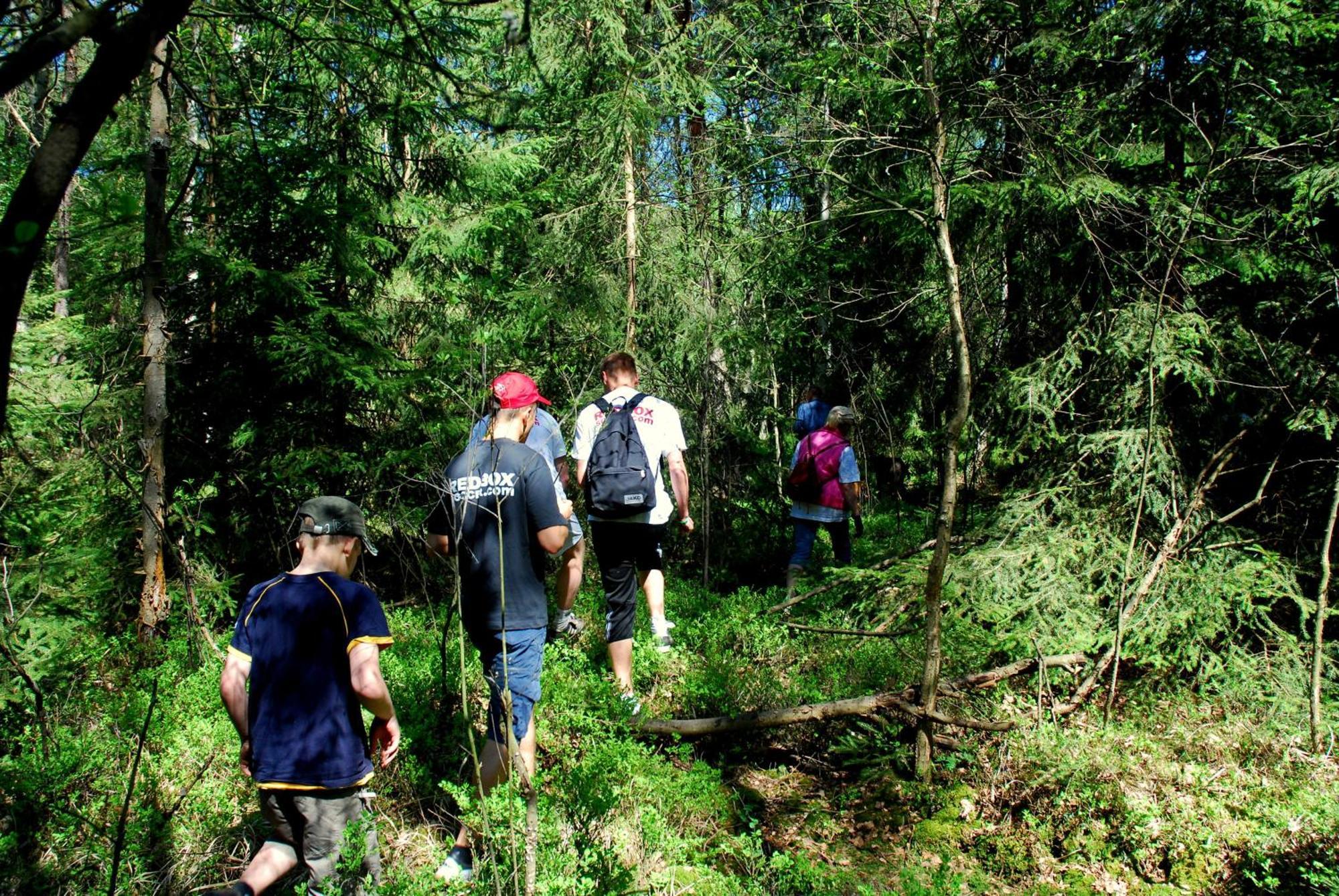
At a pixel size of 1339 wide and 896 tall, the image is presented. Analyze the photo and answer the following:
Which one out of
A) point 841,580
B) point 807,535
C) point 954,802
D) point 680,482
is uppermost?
point 680,482

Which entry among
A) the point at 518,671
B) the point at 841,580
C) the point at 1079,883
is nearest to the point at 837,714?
the point at 1079,883

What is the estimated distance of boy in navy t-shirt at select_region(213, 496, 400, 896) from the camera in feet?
9.02

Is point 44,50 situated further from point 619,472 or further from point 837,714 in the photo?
point 837,714

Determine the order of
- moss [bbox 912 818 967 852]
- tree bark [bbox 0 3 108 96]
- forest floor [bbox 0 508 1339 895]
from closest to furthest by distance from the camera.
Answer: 1. tree bark [bbox 0 3 108 96]
2. forest floor [bbox 0 508 1339 895]
3. moss [bbox 912 818 967 852]

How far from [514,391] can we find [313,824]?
1.97m

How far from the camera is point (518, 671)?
3473 millimetres

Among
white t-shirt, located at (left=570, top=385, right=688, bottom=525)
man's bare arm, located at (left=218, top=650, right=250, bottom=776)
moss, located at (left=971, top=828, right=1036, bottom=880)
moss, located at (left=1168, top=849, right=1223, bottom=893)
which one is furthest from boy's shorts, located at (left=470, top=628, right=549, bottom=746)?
moss, located at (left=1168, top=849, right=1223, bottom=893)

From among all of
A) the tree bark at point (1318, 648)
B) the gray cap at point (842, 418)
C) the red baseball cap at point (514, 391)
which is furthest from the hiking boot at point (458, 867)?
the gray cap at point (842, 418)

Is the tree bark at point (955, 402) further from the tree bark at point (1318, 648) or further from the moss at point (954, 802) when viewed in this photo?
the tree bark at point (1318, 648)

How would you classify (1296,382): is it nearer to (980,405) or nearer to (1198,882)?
(980,405)

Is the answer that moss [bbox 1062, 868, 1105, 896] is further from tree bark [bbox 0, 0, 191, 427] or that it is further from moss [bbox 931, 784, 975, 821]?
tree bark [bbox 0, 0, 191, 427]

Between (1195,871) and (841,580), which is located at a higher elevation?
(841,580)

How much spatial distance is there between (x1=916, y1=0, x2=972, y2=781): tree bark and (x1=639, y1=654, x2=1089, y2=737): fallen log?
192 mm

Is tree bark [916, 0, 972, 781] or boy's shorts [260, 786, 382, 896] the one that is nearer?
boy's shorts [260, 786, 382, 896]
